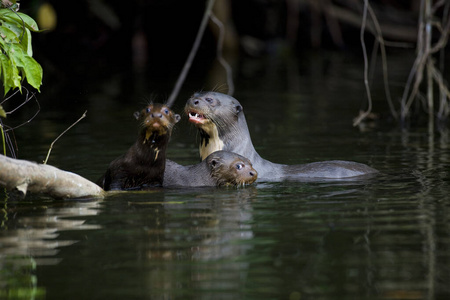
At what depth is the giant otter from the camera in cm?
678

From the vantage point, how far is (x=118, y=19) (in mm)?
18688

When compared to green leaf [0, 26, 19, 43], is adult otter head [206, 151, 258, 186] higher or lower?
lower

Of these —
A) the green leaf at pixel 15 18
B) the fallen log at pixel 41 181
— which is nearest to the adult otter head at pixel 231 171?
the fallen log at pixel 41 181

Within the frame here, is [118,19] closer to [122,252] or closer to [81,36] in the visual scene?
[81,36]

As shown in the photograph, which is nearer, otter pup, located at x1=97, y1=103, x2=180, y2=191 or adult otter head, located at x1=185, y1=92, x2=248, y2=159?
otter pup, located at x1=97, y1=103, x2=180, y2=191

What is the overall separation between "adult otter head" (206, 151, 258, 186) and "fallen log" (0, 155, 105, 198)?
980 mm

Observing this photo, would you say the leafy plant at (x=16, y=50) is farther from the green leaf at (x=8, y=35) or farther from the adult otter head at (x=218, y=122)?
the adult otter head at (x=218, y=122)

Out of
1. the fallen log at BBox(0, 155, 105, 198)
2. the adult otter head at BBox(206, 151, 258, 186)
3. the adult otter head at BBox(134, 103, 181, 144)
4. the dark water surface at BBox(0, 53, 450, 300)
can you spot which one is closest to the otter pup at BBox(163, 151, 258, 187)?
the adult otter head at BBox(206, 151, 258, 186)

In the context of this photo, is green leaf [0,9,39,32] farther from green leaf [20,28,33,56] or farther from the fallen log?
the fallen log

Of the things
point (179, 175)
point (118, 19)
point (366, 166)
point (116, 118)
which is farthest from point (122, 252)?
point (118, 19)

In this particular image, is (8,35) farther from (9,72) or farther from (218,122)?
(218,122)

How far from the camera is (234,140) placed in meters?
7.12

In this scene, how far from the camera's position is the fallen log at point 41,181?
5.03 meters

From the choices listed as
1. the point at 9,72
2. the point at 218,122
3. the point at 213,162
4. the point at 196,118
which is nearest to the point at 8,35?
the point at 9,72
